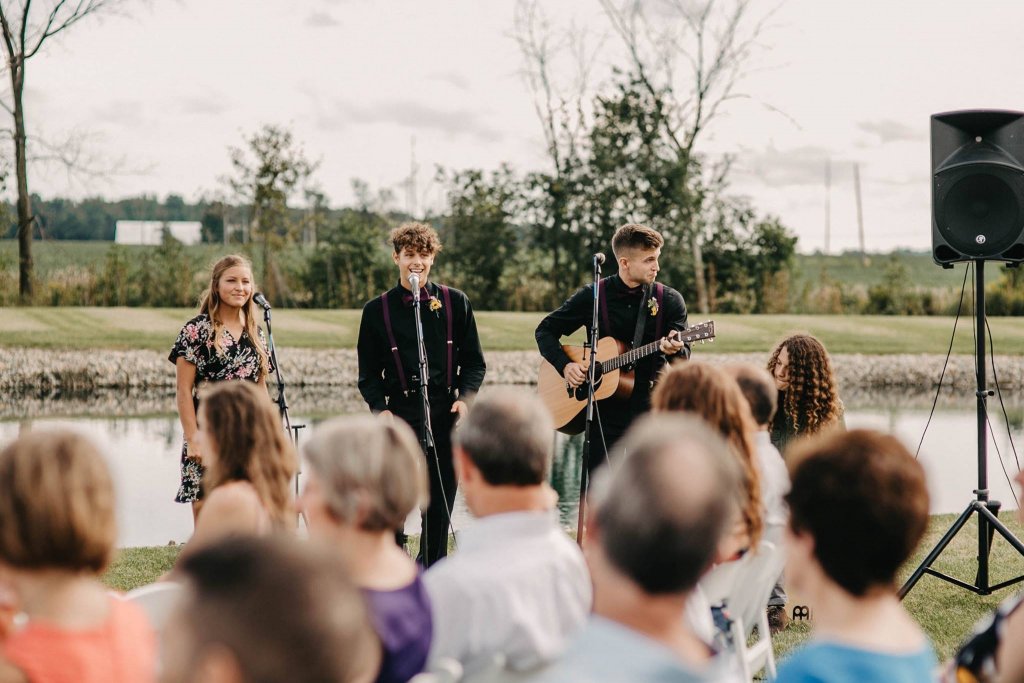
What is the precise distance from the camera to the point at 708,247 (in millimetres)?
26203

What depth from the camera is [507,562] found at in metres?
2.33

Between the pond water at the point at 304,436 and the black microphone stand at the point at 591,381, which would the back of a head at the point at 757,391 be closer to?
the black microphone stand at the point at 591,381

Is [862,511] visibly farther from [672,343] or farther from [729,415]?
[672,343]

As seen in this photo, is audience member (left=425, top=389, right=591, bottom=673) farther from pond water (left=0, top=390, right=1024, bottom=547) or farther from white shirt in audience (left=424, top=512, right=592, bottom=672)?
pond water (left=0, top=390, right=1024, bottom=547)

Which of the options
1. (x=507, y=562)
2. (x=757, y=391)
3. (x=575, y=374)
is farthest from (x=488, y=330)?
(x=507, y=562)

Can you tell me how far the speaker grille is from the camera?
5312mm

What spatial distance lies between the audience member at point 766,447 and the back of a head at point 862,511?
55.6 inches

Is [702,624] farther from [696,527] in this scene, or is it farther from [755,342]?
[755,342]

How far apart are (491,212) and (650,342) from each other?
20265mm

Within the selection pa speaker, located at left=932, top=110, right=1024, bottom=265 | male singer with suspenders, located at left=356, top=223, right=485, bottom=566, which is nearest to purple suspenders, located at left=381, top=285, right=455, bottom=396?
male singer with suspenders, located at left=356, top=223, right=485, bottom=566

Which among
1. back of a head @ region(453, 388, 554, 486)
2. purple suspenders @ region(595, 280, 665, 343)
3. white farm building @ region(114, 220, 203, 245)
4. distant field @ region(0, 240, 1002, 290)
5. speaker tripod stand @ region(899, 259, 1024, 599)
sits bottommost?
speaker tripod stand @ region(899, 259, 1024, 599)

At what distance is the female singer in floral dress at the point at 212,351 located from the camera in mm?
5129

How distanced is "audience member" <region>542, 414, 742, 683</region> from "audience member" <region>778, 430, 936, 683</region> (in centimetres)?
30

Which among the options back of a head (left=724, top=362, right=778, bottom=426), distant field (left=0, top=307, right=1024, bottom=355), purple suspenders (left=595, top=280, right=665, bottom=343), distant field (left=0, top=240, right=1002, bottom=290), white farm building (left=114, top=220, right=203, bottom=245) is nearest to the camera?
back of a head (left=724, top=362, right=778, bottom=426)
